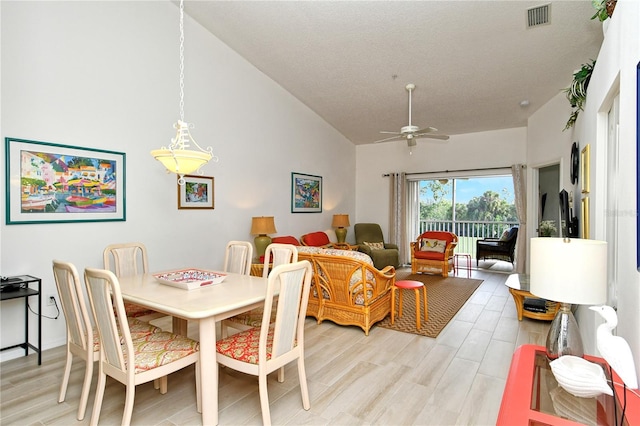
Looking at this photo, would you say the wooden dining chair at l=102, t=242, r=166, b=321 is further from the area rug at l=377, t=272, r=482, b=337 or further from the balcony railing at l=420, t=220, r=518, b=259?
the balcony railing at l=420, t=220, r=518, b=259

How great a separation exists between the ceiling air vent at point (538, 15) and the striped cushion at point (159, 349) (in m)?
4.35

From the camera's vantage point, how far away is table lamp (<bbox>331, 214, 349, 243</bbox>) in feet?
23.1

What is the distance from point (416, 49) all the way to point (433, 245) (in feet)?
12.7

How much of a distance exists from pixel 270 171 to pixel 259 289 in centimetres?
349

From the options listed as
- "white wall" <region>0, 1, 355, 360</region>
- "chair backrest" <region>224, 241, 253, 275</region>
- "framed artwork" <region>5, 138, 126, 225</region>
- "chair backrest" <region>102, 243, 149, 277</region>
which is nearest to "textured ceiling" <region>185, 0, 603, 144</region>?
"white wall" <region>0, 1, 355, 360</region>

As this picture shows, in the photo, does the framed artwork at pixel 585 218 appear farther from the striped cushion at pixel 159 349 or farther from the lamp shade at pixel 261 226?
the lamp shade at pixel 261 226

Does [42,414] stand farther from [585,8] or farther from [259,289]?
[585,8]

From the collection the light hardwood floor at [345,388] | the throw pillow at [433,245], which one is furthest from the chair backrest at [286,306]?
the throw pillow at [433,245]

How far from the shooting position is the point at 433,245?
6.80m

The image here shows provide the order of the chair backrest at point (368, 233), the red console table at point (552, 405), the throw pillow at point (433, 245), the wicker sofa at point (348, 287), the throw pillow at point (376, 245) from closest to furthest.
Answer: the red console table at point (552, 405)
the wicker sofa at point (348, 287)
the throw pillow at point (433, 245)
the throw pillow at point (376, 245)
the chair backrest at point (368, 233)

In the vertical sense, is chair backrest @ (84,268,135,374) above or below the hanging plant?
below

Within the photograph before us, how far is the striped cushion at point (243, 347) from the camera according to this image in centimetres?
205

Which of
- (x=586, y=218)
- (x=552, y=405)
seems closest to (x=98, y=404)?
(x=552, y=405)

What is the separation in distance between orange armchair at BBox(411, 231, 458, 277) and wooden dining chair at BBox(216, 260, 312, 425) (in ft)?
16.1
